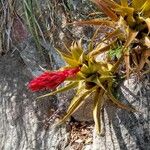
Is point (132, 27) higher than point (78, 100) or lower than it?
higher

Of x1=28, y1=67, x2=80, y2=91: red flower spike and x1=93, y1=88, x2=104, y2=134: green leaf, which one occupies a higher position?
x1=28, y1=67, x2=80, y2=91: red flower spike

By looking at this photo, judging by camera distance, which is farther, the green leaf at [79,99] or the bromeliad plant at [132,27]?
the green leaf at [79,99]

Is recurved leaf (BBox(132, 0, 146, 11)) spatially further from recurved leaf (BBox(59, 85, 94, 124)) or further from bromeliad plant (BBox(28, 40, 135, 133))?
recurved leaf (BBox(59, 85, 94, 124))

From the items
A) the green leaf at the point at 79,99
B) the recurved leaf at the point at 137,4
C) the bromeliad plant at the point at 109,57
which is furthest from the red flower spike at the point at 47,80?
the recurved leaf at the point at 137,4

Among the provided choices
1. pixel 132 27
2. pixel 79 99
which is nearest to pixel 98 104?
→ pixel 79 99

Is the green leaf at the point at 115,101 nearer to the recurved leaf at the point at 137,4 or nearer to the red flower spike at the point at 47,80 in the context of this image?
the red flower spike at the point at 47,80

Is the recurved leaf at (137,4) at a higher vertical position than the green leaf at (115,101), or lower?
higher

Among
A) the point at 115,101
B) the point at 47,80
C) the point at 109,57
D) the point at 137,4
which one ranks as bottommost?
the point at 115,101

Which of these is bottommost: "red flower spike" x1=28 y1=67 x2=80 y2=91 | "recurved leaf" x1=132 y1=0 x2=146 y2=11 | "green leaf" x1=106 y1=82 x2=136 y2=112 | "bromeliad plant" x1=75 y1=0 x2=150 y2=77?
"green leaf" x1=106 y1=82 x2=136 y2=112

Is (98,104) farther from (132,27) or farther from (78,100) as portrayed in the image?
(132,27)

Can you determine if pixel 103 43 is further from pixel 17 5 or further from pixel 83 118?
pixel 17 5

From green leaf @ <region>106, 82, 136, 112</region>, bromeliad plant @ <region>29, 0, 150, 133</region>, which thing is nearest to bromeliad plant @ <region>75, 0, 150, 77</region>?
bromeliad plant @ <region>29, 0, 150, 133</region>
